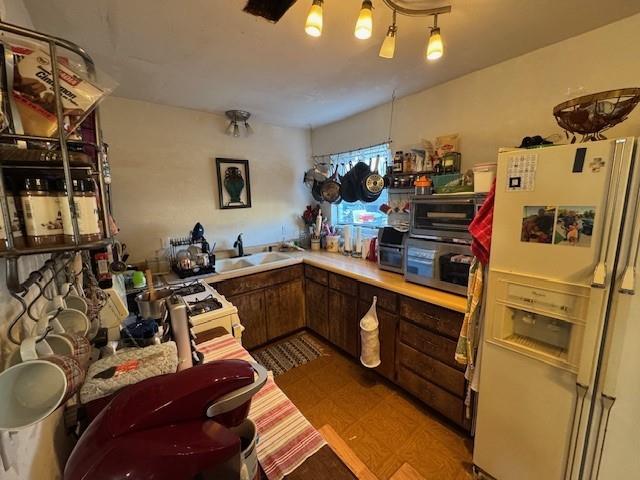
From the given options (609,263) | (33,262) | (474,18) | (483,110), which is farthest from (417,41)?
(33,262)

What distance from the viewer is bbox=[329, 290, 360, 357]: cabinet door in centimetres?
222

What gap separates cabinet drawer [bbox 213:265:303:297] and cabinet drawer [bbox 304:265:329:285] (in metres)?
0.08

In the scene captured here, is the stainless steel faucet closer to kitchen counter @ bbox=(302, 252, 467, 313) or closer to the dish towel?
kitchen counter @ bbox=(302, 252, 467, 313)

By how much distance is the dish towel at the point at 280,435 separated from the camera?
0.71m

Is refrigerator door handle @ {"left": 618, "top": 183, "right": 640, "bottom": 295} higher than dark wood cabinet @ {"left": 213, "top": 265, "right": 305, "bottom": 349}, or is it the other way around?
refrigerator door handle @ {"left": 618, "top": 183, "right": 640, "bottom": 295}

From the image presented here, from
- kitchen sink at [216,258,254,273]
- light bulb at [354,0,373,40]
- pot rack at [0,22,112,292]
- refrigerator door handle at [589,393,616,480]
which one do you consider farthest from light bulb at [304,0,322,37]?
kitchen sink at [216,258,254,273]

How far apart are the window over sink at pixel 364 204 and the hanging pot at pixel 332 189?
142 millimetres

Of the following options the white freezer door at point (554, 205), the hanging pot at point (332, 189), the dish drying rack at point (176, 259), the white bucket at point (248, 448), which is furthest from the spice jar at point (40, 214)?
the hanging pot at point (332, 189)

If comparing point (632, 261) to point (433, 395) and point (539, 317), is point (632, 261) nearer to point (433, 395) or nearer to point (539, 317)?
point (539, 317)

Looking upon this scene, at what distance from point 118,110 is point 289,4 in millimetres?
1806

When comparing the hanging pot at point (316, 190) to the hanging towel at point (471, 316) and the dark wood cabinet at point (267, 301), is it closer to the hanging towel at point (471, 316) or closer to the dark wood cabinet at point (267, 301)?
the dark wood cabinet at point (267, 301)

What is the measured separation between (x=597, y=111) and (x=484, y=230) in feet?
1.94

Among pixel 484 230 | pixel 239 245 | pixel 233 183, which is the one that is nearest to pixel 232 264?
pixel 239 245

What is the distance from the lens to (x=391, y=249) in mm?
2137
